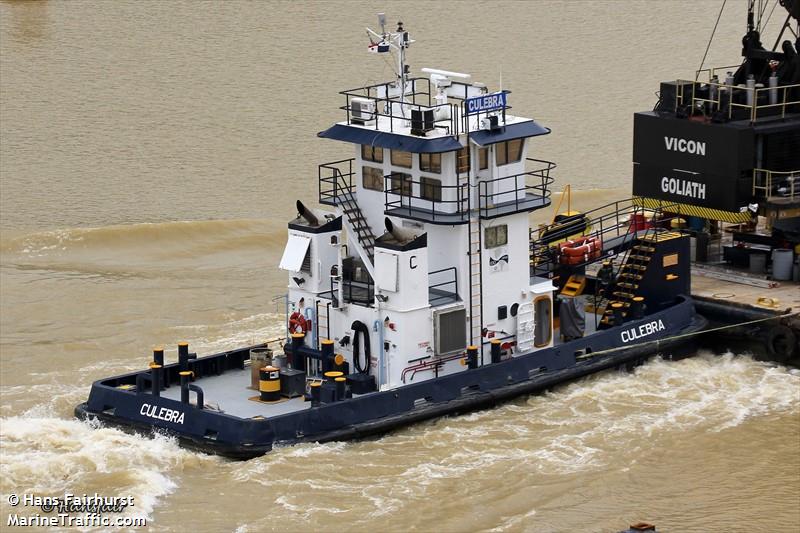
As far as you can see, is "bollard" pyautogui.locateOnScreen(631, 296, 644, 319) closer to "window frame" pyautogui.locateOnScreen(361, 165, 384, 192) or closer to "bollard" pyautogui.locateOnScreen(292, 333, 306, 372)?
"window frame" pyautogui.locateOnScreen(361, 165, 384, 192)

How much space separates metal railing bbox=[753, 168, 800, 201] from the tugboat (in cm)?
410

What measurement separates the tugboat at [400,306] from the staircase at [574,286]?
103 cm

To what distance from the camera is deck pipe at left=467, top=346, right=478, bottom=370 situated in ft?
69.5

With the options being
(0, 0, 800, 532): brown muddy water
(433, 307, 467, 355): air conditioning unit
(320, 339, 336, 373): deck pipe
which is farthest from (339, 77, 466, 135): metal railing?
(0, 0, 800, 532): brown muddy water

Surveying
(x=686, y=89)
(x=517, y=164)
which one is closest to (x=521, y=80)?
(x=686, y=89)

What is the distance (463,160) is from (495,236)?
1.12 meters

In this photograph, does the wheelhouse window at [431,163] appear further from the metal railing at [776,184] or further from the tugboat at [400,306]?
the metal railing at [776,184]

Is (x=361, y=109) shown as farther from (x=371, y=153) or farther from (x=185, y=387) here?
(x=185, y=387)

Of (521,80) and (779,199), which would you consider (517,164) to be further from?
(521,80)

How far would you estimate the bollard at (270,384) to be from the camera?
20484 millimetres

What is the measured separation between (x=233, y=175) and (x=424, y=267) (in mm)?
13970

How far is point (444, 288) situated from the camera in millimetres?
21641

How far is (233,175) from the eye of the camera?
3403 centimetres

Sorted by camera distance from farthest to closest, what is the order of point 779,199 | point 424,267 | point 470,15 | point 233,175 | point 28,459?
1. point 470,15
2. point 233,175
3. point 779,199
4. point 424,267
5. point 28,459
